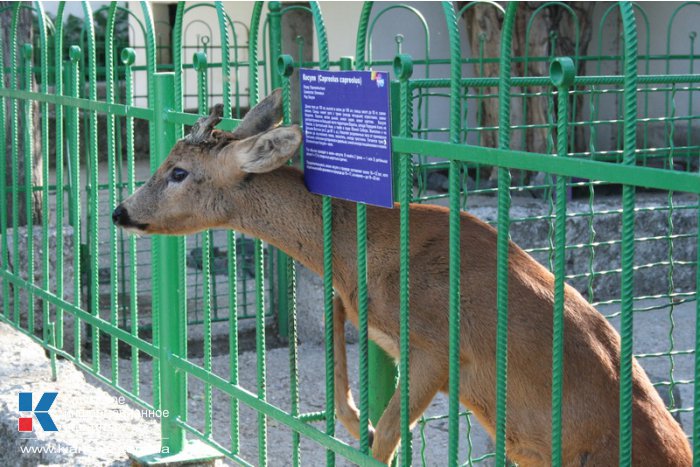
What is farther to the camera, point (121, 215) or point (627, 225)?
point (121, 215)

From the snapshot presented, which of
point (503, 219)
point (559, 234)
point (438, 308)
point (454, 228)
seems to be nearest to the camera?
point (559, 234)

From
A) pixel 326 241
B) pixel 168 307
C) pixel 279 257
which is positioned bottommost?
pixel 279 257

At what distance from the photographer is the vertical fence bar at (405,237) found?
3068mm

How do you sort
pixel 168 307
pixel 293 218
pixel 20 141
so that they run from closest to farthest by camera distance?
pixel 293 218 < pixel 168 307 < pixel 20 141

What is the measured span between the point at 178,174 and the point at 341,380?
91 cm

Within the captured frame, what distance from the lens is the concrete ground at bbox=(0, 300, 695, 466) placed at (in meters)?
4.99

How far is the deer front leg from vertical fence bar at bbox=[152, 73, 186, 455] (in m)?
1.40

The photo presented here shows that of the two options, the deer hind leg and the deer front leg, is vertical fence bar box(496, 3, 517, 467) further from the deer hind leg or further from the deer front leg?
the deer hind leg

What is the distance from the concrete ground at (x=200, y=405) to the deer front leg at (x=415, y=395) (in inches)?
48.7

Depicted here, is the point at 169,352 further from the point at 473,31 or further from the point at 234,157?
the point at 473,31

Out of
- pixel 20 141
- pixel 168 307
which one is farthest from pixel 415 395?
pixel 20 141

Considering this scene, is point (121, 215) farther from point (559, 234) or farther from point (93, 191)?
point (559, 234)

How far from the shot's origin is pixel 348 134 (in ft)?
10.8

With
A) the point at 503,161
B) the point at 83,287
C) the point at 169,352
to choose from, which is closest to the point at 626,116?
the point at 503,161
